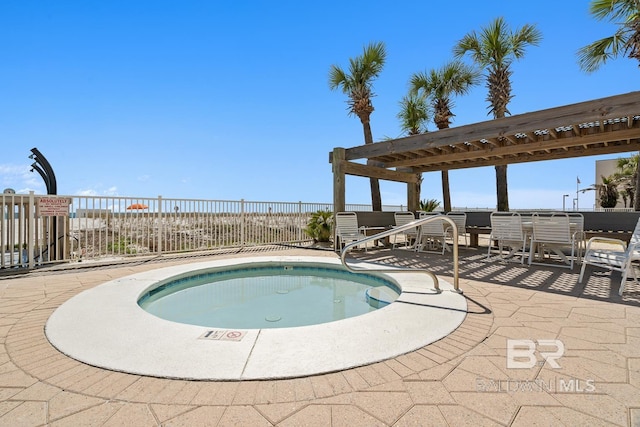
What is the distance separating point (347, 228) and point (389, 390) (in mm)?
6047

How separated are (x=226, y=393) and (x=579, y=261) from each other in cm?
674

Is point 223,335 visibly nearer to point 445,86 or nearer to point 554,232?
point 554,232

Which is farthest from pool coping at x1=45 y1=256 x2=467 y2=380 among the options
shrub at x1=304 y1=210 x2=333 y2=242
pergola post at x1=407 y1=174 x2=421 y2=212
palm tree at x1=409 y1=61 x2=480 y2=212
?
palm tree at x1=409 y1=61 x2=480 y2=212

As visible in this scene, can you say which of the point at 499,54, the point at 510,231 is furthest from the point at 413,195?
the point at 499,54

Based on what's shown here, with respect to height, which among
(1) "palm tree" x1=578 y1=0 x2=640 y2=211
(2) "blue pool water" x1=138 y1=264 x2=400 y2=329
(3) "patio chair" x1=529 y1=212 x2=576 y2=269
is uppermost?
(1) "palm tree" x1=578 y1=0 x2=640 y2=211

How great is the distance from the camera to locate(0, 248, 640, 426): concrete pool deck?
139cm

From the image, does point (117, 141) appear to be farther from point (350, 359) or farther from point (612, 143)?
point (612, 143)

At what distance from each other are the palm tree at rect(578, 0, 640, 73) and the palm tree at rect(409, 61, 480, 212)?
4049 mm

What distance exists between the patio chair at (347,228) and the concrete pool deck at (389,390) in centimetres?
495

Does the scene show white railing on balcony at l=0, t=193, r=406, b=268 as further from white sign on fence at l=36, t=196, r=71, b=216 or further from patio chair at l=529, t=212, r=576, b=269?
patio chair at l=529, t=212, r=576, b=269

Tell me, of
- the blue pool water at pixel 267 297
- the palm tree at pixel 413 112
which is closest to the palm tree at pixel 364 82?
the palm tree at pixel 413 112

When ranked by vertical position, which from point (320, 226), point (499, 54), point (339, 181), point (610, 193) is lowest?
point (320, 226)

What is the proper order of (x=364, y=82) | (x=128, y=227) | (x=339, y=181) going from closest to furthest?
1. (x=128, y=227)
2. (x=339, y=181)
3. (x=364, y=82)

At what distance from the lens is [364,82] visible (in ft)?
39.4
